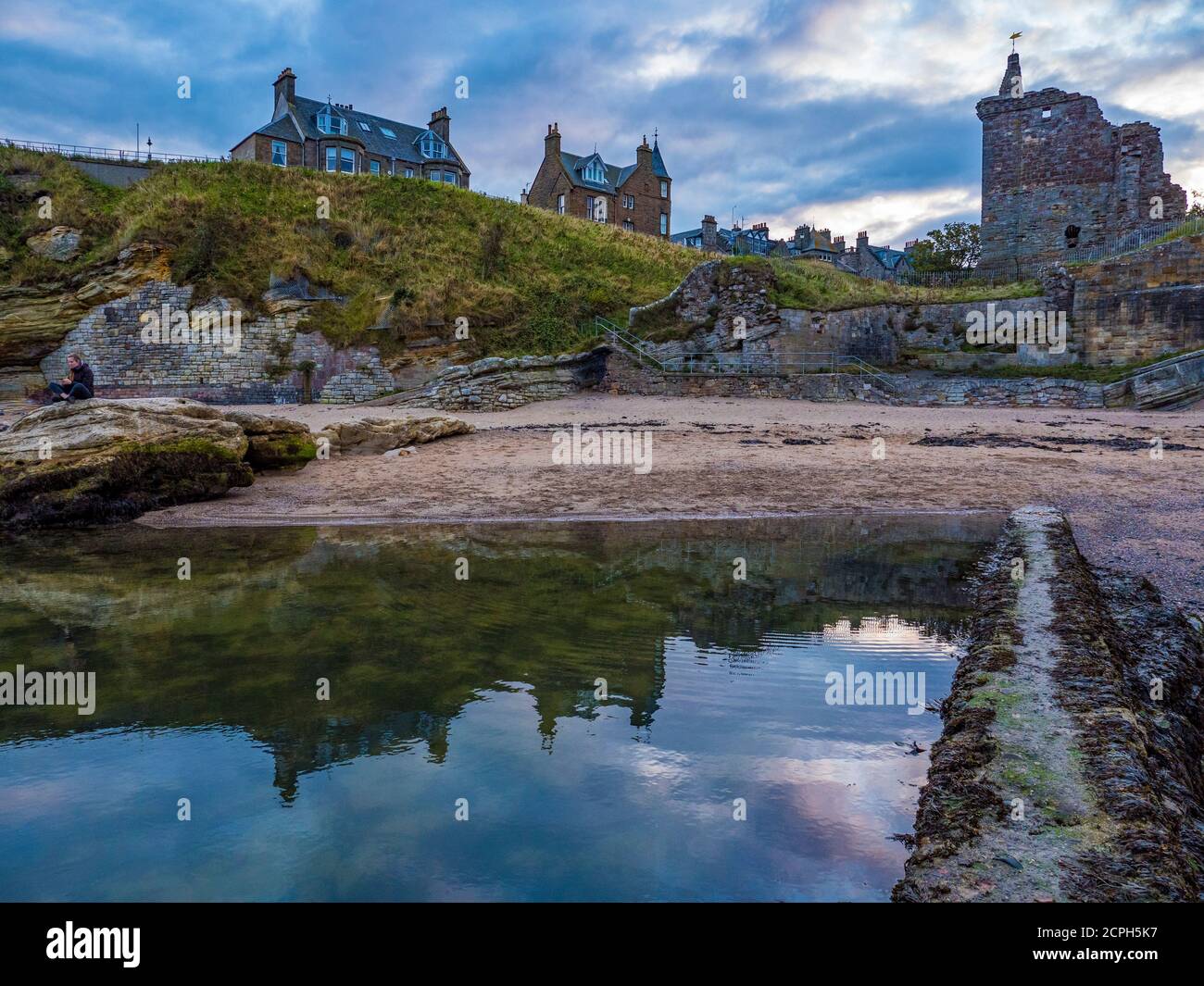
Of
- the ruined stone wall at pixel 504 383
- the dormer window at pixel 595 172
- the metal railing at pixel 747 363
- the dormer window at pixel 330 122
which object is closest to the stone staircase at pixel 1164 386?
the metal railing at pixel 747 363

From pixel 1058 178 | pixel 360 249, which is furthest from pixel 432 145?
pixel 1058 178

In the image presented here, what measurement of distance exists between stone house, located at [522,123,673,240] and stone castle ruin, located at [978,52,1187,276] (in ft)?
79.8

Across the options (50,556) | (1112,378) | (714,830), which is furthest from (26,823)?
(1112,378)

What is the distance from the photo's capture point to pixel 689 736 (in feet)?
15.1

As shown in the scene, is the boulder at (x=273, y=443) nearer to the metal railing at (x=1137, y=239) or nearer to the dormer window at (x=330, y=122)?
the metal railing at (x=1137, y=239)

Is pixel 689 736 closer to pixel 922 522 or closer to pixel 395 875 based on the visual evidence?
pixel 395 875

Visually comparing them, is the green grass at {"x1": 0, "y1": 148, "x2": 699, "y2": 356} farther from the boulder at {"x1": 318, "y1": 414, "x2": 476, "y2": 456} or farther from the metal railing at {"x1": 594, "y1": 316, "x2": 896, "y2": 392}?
the boulder at {"x1": 318, "y1": 414, "x2": 476, "y2": 456}

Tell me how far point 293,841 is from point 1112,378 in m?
25.8

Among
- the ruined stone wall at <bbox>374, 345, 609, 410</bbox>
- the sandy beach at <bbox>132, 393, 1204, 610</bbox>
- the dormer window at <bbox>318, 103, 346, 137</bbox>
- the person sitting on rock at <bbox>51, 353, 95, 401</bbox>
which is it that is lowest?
the sandy beach at <bbox>132, 393, 1204, 610</bbox>

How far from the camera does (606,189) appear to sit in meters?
57.0

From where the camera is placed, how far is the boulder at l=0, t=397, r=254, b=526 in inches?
475

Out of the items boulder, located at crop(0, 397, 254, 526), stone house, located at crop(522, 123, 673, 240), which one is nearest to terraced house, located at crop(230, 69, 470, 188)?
stone house, located at crop(522, 123, 673, 240)
